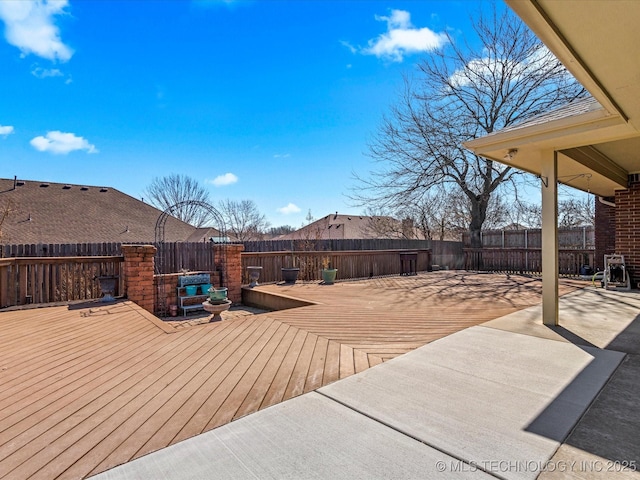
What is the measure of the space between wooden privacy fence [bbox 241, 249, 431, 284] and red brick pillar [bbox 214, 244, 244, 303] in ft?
2.19

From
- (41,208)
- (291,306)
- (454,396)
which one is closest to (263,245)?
(291,306)

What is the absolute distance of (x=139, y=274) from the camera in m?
6.07

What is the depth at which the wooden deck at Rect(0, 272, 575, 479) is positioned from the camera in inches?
70.9

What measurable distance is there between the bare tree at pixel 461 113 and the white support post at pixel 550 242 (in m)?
9.60

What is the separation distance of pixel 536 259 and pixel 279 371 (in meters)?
11.9

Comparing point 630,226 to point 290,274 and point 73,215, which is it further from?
point 73,215

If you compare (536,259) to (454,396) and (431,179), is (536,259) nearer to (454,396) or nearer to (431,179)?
(431,179)

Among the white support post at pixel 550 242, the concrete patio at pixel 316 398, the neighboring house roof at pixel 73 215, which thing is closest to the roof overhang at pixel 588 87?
the white support post at pixel 550 242

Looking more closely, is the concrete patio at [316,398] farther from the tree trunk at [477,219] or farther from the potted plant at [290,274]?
the tree trunk at [477,219]

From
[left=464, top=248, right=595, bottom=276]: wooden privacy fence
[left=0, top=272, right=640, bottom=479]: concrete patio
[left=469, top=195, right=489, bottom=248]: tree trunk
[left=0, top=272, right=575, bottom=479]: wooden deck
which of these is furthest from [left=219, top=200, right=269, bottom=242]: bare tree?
[left=0, top=272, right=640, bottom=479]: concrete patio

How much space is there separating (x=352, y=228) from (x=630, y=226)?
24.1 meters

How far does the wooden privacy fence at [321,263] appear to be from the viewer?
9047 mm

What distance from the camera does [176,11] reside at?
702 centimetres

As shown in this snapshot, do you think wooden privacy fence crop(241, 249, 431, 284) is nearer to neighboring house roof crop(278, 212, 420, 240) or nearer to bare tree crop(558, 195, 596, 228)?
neighboring house roof crop(278, 212, 420, 240)
